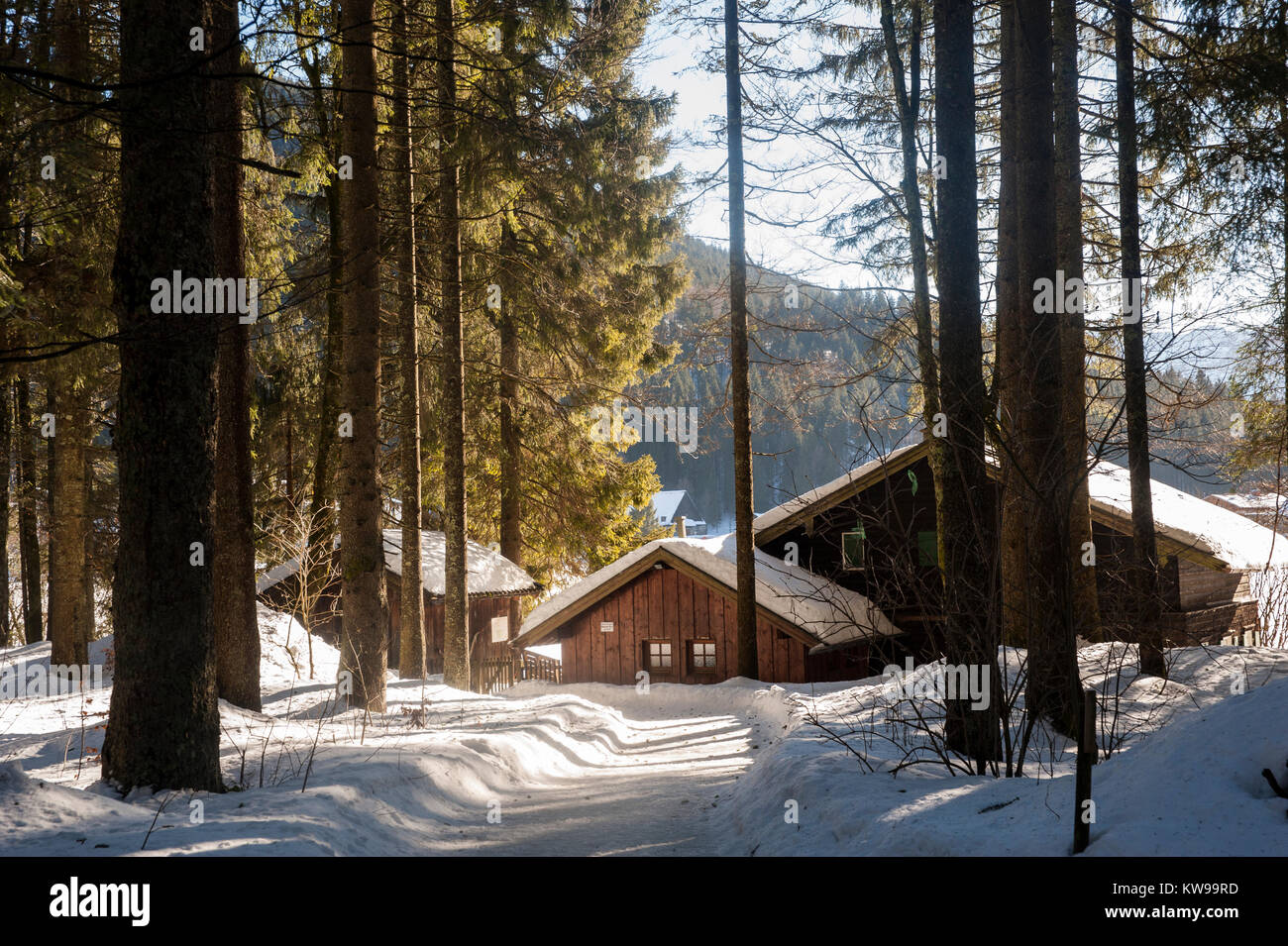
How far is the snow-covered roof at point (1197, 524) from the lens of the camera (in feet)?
58.9

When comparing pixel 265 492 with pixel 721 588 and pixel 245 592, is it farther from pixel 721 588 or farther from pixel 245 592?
pixel 245 592

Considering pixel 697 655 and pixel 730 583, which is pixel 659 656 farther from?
pixel 730 583

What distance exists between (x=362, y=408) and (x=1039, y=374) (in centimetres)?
797

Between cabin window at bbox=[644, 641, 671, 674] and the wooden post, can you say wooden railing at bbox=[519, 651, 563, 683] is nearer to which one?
cabin window at bbox=[644, 641, 671, 674]

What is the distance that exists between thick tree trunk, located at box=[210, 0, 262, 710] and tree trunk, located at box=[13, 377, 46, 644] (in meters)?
11.7

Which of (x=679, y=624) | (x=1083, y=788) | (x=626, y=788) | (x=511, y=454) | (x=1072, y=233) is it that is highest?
(x=1072, y=233)

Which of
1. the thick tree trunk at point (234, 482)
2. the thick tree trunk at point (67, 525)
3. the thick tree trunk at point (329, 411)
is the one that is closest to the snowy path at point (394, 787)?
the thick tree trunk at point (234, 482)

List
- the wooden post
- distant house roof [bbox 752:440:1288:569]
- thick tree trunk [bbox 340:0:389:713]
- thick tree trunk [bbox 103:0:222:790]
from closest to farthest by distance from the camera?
the wooden post, thick tree trunk [bbox 103:0:222:790], thick tree trunk [bbox 340:0:389:713], distant house roof [bbox 752:440:1288:569]

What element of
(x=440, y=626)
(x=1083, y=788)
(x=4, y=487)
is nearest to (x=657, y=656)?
(x=440, y=626)

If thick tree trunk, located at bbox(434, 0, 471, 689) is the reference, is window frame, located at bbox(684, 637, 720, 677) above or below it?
below

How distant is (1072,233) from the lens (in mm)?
12117

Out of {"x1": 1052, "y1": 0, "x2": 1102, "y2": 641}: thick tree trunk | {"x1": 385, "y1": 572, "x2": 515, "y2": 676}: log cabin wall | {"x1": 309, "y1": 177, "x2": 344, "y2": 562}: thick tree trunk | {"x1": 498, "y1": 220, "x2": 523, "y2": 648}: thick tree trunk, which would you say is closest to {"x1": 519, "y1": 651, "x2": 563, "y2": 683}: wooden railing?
{"x1": 385, "y1": 572, "x2": 515, "y2": 676}: log cabin wall

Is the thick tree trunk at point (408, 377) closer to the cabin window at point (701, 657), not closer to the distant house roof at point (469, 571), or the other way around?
the distant house roof at point (469, 571)

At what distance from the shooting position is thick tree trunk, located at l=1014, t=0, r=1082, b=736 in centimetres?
724
